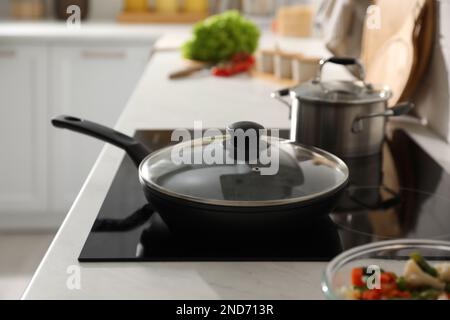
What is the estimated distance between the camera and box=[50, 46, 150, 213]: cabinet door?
3.36 metres

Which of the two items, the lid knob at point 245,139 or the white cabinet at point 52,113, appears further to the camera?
the white cabinet at point 52,113

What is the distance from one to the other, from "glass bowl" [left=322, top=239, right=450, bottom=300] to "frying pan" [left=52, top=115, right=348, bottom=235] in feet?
0.52

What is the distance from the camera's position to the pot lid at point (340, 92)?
1384 millimetres

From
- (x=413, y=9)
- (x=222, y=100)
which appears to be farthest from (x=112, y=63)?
(x=413, y=9)

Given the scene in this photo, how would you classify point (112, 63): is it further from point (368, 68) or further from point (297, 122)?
point (297, 122)

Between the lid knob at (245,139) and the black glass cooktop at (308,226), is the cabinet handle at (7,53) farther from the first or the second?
the lid knob at (245,139)

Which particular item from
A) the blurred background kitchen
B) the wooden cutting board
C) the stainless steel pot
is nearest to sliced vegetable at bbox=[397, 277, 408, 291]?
the stainless steel pot

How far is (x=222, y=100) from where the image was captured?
203 centimetres

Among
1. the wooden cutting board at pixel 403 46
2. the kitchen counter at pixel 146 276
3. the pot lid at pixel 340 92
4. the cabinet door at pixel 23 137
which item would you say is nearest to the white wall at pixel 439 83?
the wooden cutting board at pixel 403 46

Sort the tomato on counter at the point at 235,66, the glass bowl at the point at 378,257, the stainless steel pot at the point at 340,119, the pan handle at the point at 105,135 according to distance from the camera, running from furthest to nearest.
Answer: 1. the tomato on counter at the point at 235,66
2. the stainless steel pot at the point at 340,119
3. the pan handle at the point at 105,135
4. the glass bowl at the point at 378,257

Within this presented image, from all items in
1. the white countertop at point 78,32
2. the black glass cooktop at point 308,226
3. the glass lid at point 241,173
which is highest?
the glass lid at point 241,173

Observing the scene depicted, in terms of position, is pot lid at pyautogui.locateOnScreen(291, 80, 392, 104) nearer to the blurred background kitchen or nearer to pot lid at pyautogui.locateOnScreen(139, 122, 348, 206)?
pot lid at pyautogui.locateOnScreen(139, 122, 348, 206)

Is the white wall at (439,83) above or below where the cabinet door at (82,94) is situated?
above

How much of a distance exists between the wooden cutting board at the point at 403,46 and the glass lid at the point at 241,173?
705 millimetres
